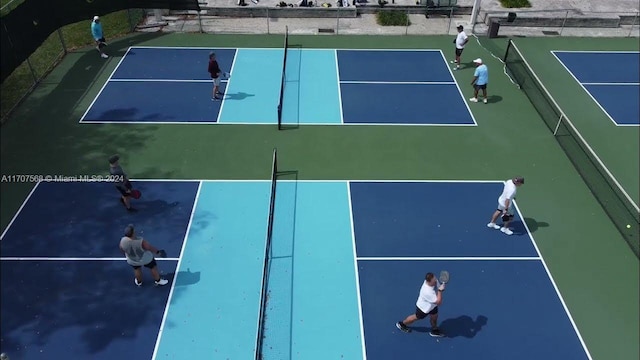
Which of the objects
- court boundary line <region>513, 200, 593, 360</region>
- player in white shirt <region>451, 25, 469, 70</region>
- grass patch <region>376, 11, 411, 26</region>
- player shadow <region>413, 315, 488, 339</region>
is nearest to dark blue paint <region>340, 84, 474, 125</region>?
player in white shirt <region>451, 25, 469, 70</region>

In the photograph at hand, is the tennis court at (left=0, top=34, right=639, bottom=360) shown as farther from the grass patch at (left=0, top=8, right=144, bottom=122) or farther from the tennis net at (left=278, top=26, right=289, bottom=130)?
the grass patch at (left=0, top=8, right=144, bottom=122)

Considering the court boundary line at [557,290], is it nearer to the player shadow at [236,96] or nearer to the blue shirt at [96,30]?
the player shadow at [236,96]

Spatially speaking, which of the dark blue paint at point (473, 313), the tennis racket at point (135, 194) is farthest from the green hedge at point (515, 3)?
the tennis racket at point (135, 194)

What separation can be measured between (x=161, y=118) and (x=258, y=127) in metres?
→ 3.03

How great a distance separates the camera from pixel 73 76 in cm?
1705

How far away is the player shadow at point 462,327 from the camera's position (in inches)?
373

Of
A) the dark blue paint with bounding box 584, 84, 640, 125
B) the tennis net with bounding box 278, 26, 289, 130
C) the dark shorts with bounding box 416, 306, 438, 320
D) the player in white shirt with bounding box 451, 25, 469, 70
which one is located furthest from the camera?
the player in white shirt with bounding box 451, 25, 469, 70

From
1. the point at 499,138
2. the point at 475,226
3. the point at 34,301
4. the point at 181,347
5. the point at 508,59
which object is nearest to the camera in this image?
the point at 181,347

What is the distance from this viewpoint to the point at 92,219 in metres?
11.6

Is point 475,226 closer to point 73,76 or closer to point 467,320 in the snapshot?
point 467,320

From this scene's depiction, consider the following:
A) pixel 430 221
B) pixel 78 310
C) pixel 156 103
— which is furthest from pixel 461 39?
pixel 78 310

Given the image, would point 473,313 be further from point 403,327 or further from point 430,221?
point 430,221

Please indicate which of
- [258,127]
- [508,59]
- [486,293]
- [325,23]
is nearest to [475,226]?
[486,293]

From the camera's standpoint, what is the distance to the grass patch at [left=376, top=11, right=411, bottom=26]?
69.8 feet
